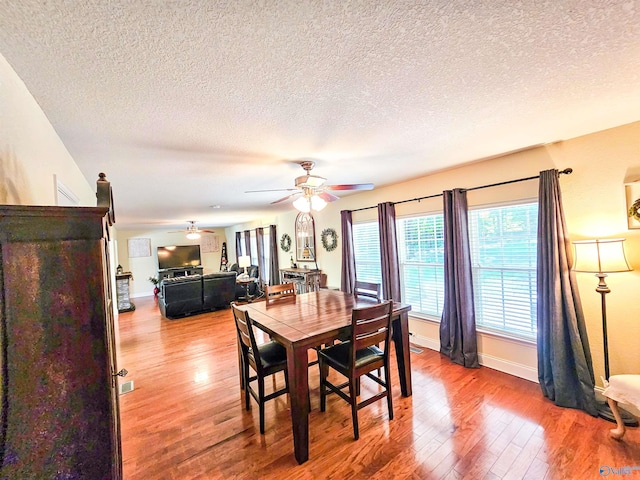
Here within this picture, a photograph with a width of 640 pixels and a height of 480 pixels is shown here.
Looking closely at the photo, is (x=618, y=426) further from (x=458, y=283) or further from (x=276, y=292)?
(x=276, y=292)

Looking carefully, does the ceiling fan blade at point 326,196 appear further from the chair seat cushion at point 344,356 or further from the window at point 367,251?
the window at point 367,251

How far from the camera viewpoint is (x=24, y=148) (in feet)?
4.17

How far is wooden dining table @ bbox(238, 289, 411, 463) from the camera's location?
1945 mm

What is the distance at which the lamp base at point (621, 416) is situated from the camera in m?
2.12

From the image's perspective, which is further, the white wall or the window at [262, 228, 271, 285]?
the white wall

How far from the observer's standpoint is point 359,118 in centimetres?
182

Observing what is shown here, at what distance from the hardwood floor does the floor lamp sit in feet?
0.55

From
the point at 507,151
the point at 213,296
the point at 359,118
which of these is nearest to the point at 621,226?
the point at 507,151

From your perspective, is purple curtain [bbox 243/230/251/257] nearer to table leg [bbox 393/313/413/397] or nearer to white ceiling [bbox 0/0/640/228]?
white ceiling [bbox 0/0/640/228]

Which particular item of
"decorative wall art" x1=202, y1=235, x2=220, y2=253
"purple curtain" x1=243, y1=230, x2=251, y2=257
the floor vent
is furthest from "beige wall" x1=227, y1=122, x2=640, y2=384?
"decorative wall art" x1=202, y1=235, x2=220, y2=253

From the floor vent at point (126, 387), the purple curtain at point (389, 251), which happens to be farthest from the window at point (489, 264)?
the floor vent at point (126, 387)

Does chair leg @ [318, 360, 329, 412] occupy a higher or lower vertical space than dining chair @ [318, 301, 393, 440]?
lower

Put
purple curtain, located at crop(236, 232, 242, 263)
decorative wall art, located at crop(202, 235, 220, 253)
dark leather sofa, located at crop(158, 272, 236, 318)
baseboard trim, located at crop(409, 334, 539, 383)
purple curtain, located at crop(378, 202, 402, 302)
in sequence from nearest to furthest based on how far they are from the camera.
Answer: baseboard trim, located at crop(409, 334, 539, 383) < purple curtain, located at crop(378, 202, 402, 302) < dark leather sofa, located at crop(158, 272, 236, 318) < purple curtain, located at crop(236, 232, 242, 263) < decorative wall art, located at crop(202, 235, 220, 253)

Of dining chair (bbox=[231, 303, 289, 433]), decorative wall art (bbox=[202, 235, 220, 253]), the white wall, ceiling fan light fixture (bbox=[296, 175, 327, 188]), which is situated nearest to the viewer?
dining chair (bbox=[231, 303, 289, 433])
